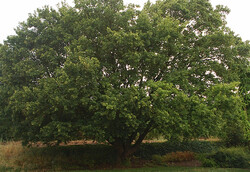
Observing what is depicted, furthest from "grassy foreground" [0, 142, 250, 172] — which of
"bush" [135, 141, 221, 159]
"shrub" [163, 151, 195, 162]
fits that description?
"shrub" [163, 151, 195, 162]

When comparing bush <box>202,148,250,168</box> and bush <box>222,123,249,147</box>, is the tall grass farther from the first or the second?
bush <box>222,123,249,147</box>

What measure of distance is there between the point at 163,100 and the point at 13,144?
13.5m

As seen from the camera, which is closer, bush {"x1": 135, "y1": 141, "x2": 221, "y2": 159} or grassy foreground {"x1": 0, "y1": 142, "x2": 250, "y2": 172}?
grassy foreground {"x1": 0, "y1": 142, "x2": 250, "y2": 172}

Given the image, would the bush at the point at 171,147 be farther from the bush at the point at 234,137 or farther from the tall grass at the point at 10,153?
the tall grass at the point at 10,153

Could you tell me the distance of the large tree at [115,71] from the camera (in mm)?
11305

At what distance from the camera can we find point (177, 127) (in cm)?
1145

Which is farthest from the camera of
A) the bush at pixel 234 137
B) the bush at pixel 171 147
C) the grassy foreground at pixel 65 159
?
the bush at pixel 234 137

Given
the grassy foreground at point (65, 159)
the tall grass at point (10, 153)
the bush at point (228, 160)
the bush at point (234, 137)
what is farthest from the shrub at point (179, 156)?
the tall grass at point (10, 153)

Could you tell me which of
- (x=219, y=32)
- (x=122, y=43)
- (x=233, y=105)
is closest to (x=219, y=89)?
(x=233, y=105)

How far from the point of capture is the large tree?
37.1 ft

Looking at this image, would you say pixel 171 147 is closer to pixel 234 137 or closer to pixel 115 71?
pixel 234 137

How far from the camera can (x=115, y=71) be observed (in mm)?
14359

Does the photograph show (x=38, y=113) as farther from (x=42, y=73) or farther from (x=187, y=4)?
(x=187, y=4)

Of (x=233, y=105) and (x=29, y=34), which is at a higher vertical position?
(x=29, y=34)
